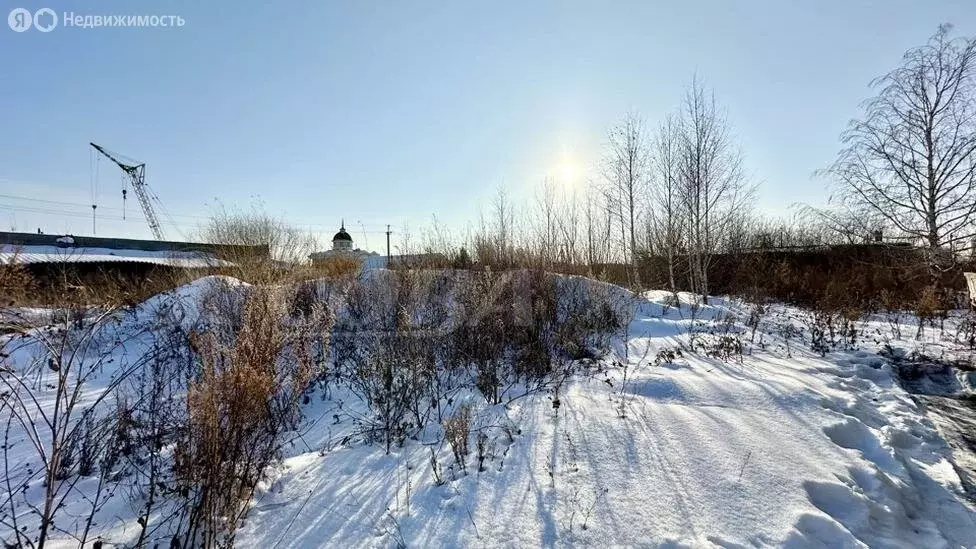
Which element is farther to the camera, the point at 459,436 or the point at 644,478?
the point at 459,436

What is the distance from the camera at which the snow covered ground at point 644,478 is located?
2146 mm

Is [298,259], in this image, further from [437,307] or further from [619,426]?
[619,426]

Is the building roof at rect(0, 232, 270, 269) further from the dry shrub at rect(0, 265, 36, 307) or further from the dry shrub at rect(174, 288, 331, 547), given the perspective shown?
the dry shrub at rect(174, 288, 331, 547)

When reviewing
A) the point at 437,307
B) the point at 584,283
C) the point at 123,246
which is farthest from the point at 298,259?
the point at 123,246

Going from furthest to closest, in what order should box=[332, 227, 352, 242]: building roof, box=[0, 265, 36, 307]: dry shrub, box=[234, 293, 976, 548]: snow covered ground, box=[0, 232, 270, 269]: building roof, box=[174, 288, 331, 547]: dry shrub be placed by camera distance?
box=[332, 227, 352, 242]: building roof < box=[0, 232, 270, 269]: building roof < box=[0, 265, 36, 307]: dry shrub < box=[234, 293, 976, 548]: snow covered ground < box=[174, 288, 331, 547]: dry shrub

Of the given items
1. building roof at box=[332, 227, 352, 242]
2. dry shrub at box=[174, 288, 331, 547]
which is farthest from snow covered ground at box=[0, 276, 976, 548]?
building roof at box=[332, 227, 352, 242]

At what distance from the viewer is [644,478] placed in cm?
260

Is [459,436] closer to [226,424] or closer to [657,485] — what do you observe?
[657,485]

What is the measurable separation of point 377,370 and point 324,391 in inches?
59.8

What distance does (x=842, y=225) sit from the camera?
11.2 m

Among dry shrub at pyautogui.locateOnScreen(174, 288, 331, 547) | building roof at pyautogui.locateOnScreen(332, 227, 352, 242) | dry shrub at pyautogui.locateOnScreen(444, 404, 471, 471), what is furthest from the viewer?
building roof at pyautogui.locateOnScreen(332, 227, 352, 242)

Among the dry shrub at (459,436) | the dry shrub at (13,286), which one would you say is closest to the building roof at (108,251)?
the dry shrub at (13,286)

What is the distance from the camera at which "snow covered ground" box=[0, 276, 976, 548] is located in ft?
7.04

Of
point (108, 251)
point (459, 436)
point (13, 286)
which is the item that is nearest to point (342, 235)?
point (108, 251)
